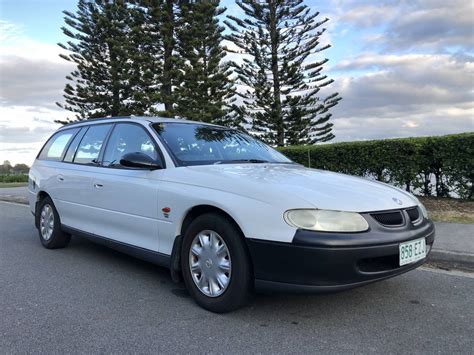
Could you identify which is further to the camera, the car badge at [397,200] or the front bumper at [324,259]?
the car badge at [397,200]

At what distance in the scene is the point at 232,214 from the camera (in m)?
3.26

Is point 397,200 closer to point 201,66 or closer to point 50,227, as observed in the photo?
point 50,227

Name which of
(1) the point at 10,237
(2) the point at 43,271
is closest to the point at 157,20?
(1) the point at 10,237

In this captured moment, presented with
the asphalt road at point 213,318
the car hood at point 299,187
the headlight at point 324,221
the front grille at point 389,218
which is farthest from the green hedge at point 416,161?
the headlight at point 324,221

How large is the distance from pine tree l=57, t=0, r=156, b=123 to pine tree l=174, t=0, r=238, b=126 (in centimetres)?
224

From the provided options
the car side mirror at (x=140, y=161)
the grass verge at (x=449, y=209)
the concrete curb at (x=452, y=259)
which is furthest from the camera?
the grass verge at (x=449, y=209)

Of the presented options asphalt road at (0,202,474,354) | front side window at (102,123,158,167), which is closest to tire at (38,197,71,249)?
asphalt road at (0,202,474,354)

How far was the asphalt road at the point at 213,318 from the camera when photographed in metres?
2.95

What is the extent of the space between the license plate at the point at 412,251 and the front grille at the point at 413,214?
0.18 meters

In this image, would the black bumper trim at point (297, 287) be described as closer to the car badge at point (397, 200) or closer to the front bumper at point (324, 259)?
the front bumper at point (324, 259)

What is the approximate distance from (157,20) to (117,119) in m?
20.3

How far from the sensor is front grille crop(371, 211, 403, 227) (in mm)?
3227

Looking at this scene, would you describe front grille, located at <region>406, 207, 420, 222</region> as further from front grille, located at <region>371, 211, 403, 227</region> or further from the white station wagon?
front grille, located at <region>371, 211, 403, 227</region>

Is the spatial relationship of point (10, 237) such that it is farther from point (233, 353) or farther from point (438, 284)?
point (438, 284)
